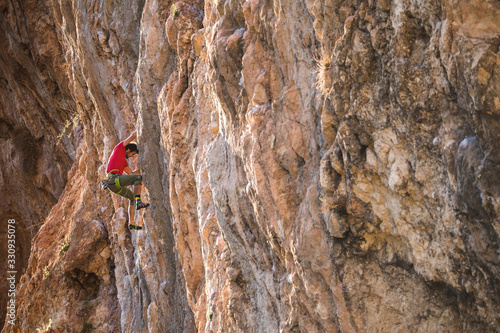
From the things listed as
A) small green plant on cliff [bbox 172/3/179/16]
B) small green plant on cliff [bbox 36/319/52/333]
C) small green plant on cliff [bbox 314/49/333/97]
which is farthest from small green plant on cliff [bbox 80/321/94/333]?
small green plant on cliff [bbox 314/49/333/97]

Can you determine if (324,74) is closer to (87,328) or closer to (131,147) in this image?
(131,147)

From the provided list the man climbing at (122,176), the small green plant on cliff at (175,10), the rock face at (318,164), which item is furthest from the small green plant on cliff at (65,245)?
the small green plant on cliff at (175,10)

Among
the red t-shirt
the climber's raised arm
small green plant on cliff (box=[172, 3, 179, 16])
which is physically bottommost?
the red t-shirt

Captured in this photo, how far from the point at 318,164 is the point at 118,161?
19.8ft

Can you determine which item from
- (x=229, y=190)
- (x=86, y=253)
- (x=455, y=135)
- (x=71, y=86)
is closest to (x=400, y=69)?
(x=455, y=135)

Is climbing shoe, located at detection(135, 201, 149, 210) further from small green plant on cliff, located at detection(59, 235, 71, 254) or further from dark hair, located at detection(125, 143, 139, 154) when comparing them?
small green plant on cliff, located at detection(59, 235, 71, 254)

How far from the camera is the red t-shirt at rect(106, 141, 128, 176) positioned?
987cm

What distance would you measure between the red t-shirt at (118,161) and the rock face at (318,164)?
1.52 ft

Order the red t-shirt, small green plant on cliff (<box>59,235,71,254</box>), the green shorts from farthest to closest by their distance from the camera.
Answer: small green plant on cliff (<box>59,235,71,254</box>)
the red t-shirt
the green shorts

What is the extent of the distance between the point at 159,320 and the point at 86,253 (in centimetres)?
521

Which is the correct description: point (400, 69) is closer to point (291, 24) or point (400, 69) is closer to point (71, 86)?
point (291, 24)

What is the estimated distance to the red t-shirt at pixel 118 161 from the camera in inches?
388

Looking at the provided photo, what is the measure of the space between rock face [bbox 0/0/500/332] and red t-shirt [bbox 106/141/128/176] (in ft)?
1.52

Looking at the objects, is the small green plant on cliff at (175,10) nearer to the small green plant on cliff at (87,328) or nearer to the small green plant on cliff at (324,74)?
the small green plant on cliff at (324,74)
